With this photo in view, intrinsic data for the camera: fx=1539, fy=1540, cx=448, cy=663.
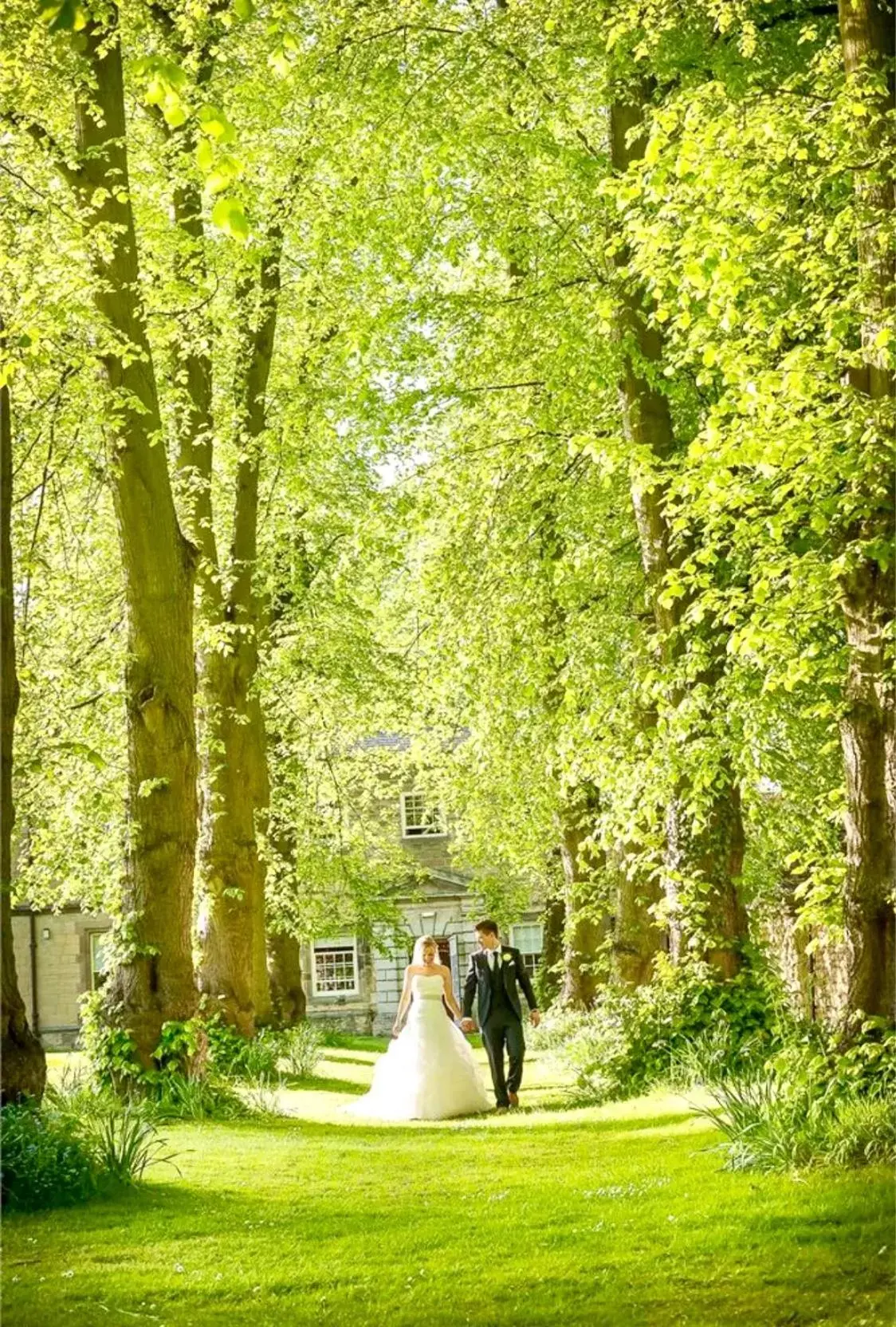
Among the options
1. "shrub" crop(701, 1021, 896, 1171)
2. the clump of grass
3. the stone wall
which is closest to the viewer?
"shrub" crop(701, 1021, 896, 1171)

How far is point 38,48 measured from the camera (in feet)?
41.3

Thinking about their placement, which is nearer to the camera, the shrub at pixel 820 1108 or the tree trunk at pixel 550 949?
the shrub at pixel 820 1108

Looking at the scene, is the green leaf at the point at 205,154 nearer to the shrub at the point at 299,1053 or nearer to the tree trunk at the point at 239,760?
the tree trunk at the point at 239,760

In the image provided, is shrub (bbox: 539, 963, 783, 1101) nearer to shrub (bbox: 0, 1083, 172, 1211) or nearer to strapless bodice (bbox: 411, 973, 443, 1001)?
strapless bodice (bbox: 411, 973, 443, 1001)

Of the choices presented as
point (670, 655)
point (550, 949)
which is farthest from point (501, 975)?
point (550, 949)

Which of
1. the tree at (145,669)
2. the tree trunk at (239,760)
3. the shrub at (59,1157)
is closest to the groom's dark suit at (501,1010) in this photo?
the tree at (145,669)

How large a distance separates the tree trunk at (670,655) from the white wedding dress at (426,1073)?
8.48ft

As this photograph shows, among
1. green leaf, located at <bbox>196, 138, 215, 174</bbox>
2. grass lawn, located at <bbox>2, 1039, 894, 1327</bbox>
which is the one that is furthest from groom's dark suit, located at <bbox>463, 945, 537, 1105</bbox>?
green leaf, located at <bbox>196, 138, 215, 174</bbox>

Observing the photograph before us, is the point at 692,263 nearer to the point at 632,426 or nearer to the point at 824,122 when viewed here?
the point at 824,122

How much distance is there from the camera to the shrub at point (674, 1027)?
14.2 m

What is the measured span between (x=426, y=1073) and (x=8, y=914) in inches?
258

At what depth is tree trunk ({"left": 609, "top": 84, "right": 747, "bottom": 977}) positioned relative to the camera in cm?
1506

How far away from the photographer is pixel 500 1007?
16.5 meters

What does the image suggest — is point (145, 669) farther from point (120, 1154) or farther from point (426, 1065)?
point (426, 1065)
